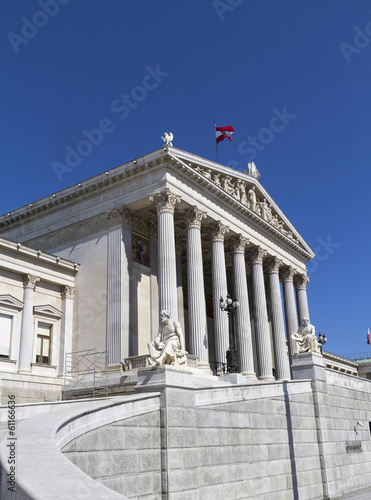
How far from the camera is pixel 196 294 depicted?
107 feet

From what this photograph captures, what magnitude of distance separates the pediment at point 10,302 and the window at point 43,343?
2152 millimetres

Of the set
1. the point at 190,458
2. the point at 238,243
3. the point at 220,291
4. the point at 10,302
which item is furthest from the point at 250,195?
the point at 190,458

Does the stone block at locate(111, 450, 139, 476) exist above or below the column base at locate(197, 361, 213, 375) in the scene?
below

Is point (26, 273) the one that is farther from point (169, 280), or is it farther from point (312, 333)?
point (312, 333)

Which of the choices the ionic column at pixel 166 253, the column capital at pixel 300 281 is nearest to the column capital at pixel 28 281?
the ionic column at pixel 166 253

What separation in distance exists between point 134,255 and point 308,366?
663 inches

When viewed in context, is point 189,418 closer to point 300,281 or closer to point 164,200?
point 164,200

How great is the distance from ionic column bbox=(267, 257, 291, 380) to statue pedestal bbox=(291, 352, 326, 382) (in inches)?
820

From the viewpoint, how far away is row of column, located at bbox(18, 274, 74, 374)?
30297 millimetres

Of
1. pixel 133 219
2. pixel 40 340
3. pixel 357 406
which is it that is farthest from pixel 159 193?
pixel 357 406

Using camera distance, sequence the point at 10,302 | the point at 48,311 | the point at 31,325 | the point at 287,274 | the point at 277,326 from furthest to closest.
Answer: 1. the point at 287,274
2. the point at 277,326
3. the point at 48,311
4. the point at 31,325
5. the point at 10,302

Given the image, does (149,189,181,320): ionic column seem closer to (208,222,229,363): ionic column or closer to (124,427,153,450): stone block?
(208,222,229,363): ionic column

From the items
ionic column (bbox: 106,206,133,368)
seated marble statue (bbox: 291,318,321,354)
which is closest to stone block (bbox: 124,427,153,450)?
seated marble statue (bbox: 291,318,321,354)

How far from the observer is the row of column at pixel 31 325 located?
99.4ft
